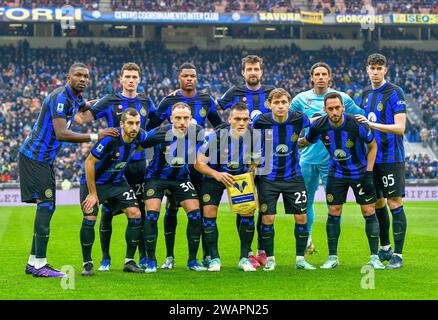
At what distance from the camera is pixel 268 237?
898 centimetres

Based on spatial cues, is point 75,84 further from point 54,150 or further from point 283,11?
point 283,11

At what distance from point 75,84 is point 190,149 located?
1.51 m

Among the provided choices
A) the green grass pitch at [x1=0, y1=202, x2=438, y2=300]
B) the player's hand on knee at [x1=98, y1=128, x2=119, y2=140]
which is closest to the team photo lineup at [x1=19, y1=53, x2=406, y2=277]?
the player's hand on knee at [x1=98, y1=128, x2=119, y2=140]

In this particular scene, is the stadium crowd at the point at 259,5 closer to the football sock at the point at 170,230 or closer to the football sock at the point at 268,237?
the football sock at the point at 170,230

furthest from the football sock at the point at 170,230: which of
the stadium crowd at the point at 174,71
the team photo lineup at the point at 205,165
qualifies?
the stadium crowd at the point at 174,71

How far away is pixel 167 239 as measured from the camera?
9.45 meters

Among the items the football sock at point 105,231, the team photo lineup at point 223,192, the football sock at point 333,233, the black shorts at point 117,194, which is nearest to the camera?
the team photo lineup at point 223,192

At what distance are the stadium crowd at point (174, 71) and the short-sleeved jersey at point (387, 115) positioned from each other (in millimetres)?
26094

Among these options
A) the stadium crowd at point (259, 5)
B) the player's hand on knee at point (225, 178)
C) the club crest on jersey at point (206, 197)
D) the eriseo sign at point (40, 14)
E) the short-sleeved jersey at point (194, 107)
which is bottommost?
the club crest on jersey at point (206, 197)

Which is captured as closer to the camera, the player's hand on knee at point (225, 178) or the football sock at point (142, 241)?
the player's hand on knee at point (225, 178)

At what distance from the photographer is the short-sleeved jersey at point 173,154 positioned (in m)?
9.05

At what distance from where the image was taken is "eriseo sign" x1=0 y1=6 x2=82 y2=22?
39.4 m

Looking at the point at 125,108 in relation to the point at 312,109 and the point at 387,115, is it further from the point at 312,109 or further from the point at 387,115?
the point at 387,115

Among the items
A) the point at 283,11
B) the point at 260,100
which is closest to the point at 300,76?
the point at 283,11
